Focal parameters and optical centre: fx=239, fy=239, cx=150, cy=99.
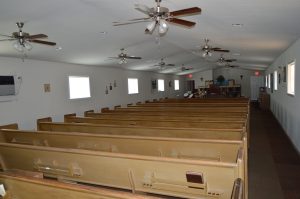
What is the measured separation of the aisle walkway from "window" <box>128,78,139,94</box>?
20.2 ft

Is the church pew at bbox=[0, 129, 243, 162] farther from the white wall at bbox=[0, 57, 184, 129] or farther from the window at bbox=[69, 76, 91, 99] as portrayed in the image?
the window at bbox=[69, 76, 91, 99]

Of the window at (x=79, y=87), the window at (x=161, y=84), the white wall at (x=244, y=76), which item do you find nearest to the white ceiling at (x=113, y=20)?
the window at (x=79, y=87)

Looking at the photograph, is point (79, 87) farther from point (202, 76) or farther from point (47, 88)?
point (202, 76)

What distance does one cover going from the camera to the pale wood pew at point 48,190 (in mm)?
1301

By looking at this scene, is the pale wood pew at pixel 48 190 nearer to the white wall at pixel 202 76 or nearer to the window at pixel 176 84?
the window at pixel 176 84

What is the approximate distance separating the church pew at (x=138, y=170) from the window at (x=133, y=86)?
8.56 m

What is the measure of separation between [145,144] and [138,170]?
2.18ft

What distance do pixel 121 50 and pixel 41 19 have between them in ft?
11.1

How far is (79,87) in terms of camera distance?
8.10 m

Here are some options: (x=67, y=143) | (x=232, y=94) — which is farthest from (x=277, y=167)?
(x=232, y=94)

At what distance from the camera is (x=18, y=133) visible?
350 centimetres

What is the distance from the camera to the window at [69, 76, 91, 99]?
7.73m

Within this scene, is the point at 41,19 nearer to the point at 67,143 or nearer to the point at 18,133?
the point at 18,133

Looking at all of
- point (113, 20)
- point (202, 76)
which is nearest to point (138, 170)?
point (113, 20)
